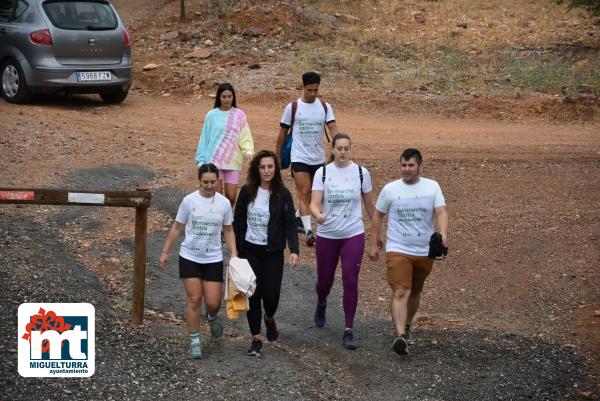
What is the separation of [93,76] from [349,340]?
30.6ft

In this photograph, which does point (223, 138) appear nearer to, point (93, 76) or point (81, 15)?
point (93, 76)

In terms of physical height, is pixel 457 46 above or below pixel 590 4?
below

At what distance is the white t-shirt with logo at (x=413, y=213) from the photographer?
790 cm

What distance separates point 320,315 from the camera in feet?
28.7

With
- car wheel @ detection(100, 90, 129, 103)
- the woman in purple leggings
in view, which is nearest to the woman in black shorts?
Result: the woman in purple leggings

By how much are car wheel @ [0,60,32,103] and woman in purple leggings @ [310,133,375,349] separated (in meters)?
9.07

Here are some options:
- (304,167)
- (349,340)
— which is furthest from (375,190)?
(349,340)

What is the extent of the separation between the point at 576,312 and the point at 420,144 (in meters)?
6.04

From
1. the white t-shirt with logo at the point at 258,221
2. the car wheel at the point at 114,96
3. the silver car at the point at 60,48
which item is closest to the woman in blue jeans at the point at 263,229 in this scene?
the white t-shirt with logo at the point at 258,221

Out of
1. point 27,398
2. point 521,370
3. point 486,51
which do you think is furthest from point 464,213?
point 486,51

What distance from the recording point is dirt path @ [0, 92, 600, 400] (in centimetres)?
778

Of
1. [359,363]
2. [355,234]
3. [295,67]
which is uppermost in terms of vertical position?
[295,67]

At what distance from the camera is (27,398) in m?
6.57

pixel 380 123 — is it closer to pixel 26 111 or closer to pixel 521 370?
pixel 26 111
